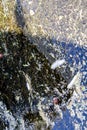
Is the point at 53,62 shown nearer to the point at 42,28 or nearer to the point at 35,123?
the point at 42,28

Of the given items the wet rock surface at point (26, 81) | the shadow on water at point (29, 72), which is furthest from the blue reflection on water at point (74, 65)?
the wet rock surface at point (26, 81)

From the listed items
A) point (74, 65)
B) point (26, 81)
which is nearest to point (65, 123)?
point (74, 65)

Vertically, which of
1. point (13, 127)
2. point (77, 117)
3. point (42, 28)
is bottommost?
point (77, 117)

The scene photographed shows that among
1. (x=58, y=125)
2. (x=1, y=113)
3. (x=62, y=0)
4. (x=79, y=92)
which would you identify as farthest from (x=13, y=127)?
(x=62, y=0)

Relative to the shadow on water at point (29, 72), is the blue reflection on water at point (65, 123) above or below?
below

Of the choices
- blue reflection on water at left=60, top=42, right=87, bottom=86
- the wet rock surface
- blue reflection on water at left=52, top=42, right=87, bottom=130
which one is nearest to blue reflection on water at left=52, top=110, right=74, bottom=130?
blue reflection on water at left=52, top=42, right=87, bottom=130

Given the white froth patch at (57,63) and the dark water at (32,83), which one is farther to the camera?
the white froth patch at (57,63)

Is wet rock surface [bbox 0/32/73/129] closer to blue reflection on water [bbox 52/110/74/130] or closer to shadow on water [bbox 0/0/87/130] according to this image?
shadow on water [bbox 0/0/87/130]

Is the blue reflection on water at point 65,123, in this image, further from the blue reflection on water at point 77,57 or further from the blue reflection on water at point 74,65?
the blue reflection on water at point 77,57
